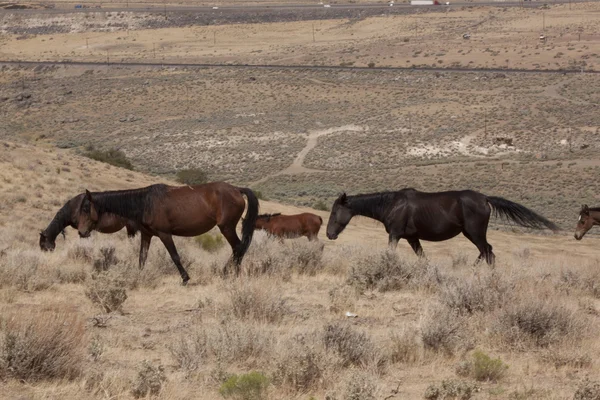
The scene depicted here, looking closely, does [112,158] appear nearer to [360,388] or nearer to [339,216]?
[339,216]

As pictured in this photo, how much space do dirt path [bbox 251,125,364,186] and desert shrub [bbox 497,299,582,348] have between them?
46.0 metres

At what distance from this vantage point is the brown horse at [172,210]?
13.1 m

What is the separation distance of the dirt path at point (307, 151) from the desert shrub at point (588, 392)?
48.1 meters

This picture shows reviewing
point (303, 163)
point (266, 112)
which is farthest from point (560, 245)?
point (266, 112)

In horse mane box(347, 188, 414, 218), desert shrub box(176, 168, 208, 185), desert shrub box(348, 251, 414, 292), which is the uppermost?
horse mane box(347, 188, 414, 218)

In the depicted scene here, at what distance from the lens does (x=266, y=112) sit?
76.0 meters

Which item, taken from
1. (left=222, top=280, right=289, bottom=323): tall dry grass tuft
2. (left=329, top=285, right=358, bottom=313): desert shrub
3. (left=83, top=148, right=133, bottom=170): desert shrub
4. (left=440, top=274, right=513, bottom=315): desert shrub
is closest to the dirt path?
(left=83, top=148, right=133, bottom=170): desert shrub

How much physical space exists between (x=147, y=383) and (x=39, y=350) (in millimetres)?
891

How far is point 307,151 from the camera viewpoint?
208 feet

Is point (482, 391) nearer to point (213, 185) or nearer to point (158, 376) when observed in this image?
point (158, 376)

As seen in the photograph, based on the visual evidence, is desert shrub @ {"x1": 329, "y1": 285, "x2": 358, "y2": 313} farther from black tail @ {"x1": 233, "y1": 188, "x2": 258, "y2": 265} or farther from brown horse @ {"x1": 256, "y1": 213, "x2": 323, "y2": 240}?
brown horse @ {"x1": 256, "y1": 213, "x2": 323, "y2": 240}

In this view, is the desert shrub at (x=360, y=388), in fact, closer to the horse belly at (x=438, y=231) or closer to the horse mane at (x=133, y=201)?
the horse mane at (x=133, y=201)

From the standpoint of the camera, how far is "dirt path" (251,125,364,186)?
190 ft

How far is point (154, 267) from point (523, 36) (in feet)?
334
